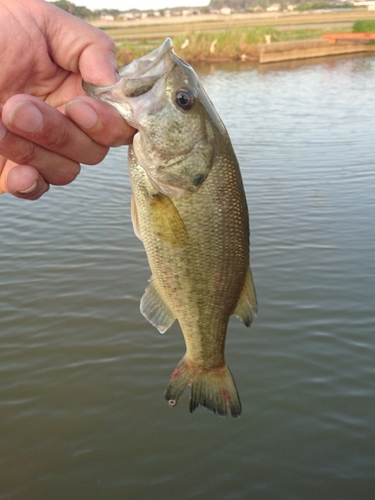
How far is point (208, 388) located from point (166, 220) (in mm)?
1036

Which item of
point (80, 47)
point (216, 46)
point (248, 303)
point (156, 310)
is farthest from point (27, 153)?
point (216, 46)

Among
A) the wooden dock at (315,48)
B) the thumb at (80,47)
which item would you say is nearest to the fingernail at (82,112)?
the thumb at (80,47)

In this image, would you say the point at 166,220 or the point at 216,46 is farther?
the point at 216,46

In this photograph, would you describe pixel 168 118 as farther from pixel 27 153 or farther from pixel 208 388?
pixel 208 388

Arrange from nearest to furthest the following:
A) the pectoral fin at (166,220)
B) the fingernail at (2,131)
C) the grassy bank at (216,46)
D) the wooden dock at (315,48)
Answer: the fingernail at (2,131)
the pectoral fin at (166,220)
the wooden dock at (315,48)
the grassy bank at (216,46)

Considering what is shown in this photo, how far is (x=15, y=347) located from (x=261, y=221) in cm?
468

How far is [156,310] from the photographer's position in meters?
3.10

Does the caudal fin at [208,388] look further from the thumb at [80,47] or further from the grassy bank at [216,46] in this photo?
the grassy bank at [216,46]

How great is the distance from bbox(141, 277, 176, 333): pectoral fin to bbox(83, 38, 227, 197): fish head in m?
0.62

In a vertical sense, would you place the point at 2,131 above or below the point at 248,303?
above

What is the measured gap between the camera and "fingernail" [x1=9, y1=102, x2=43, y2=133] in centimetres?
241

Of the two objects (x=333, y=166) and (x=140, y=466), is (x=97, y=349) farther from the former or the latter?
(x=333, y=166)

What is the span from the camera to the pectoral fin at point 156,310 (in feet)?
10.1

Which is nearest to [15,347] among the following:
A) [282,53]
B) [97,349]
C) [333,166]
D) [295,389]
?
[97,349]
